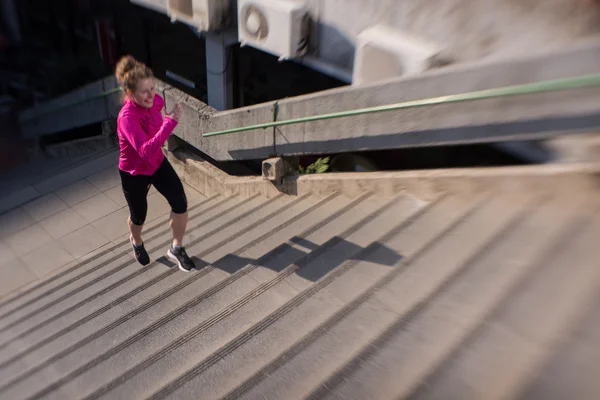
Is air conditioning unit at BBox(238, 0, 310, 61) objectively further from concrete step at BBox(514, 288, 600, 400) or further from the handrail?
concrete step at BBox(514, 288, 600, 400)

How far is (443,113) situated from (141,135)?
219cm

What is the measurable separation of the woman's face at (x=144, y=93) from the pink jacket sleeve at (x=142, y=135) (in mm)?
124

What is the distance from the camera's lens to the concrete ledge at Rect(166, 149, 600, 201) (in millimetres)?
3133

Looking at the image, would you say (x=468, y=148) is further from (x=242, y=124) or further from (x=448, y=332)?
(x=448, y=332)

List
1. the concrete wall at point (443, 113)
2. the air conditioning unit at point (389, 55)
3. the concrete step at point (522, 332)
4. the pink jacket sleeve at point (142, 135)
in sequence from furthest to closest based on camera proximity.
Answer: the air conditioning unit at point (389, 55) → the pink jacket sleeve at point (142, 135) → the concrete wall at point (443, 113) → the concrete step at point (522, 332)

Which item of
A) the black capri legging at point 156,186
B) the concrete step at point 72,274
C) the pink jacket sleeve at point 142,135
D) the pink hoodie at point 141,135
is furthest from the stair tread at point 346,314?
the pink jacket sleeve at point 142,135

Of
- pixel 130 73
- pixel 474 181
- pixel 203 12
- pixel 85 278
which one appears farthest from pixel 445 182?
pixel 203 12

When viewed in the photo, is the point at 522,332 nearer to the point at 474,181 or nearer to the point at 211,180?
the point at 474,181

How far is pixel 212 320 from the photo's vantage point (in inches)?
122

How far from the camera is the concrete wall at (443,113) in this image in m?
3.00

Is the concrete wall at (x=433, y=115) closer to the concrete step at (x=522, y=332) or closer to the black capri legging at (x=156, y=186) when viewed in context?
the concrete step at (x=522, y=332)

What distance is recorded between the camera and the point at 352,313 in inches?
108

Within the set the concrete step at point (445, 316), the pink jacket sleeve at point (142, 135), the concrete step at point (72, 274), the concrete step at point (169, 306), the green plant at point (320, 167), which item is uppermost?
the pink jacket sleeve at point (142, 135)

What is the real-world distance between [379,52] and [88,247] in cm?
410
